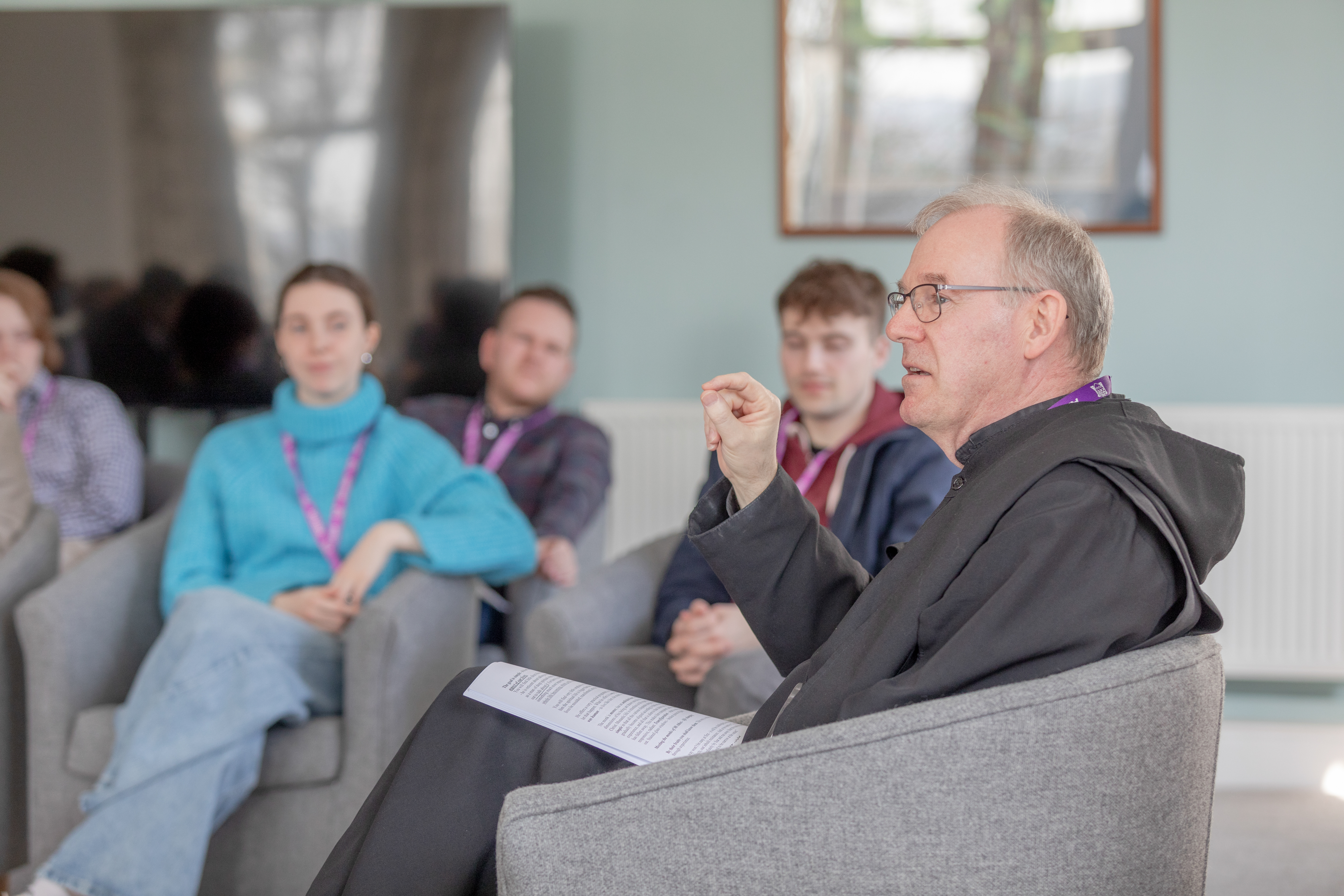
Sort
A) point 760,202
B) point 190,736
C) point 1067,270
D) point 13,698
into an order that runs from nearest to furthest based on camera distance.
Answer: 1. point 1067,270
2. point 190,736
3. point 13,698
4. point 760,202

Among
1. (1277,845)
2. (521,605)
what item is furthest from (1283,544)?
(521,605)

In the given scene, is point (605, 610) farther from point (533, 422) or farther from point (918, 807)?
point (918, 807)

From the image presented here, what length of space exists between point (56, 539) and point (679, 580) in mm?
1317

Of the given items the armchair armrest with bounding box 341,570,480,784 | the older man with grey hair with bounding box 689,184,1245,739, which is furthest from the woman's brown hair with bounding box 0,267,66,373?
the older man with grey hair with bounding box 689,184,1245,739

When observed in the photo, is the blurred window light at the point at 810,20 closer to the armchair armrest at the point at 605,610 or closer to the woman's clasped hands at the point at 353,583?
the armchair armrest at the point at 605,610

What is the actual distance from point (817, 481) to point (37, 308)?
2167 millimetres

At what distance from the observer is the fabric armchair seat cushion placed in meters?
1.94

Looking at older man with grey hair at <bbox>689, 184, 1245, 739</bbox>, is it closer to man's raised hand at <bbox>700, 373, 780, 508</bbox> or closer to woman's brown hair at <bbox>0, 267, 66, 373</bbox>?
man's raised hand at <bbox>700, 373, 780, 508</bbox>

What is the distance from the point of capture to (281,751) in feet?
6.37

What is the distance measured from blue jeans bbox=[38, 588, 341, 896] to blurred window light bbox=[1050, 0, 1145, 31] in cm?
234

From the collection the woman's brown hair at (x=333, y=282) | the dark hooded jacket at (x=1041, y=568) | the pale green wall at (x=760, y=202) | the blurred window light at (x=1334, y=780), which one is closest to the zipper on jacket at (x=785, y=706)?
the dark hooded jacket at (x=1041, y=568)

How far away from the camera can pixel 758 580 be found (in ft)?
4.41

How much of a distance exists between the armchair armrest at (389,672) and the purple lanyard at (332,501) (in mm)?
277

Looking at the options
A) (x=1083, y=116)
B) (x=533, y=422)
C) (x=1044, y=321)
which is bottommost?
(x=533, y=422)
